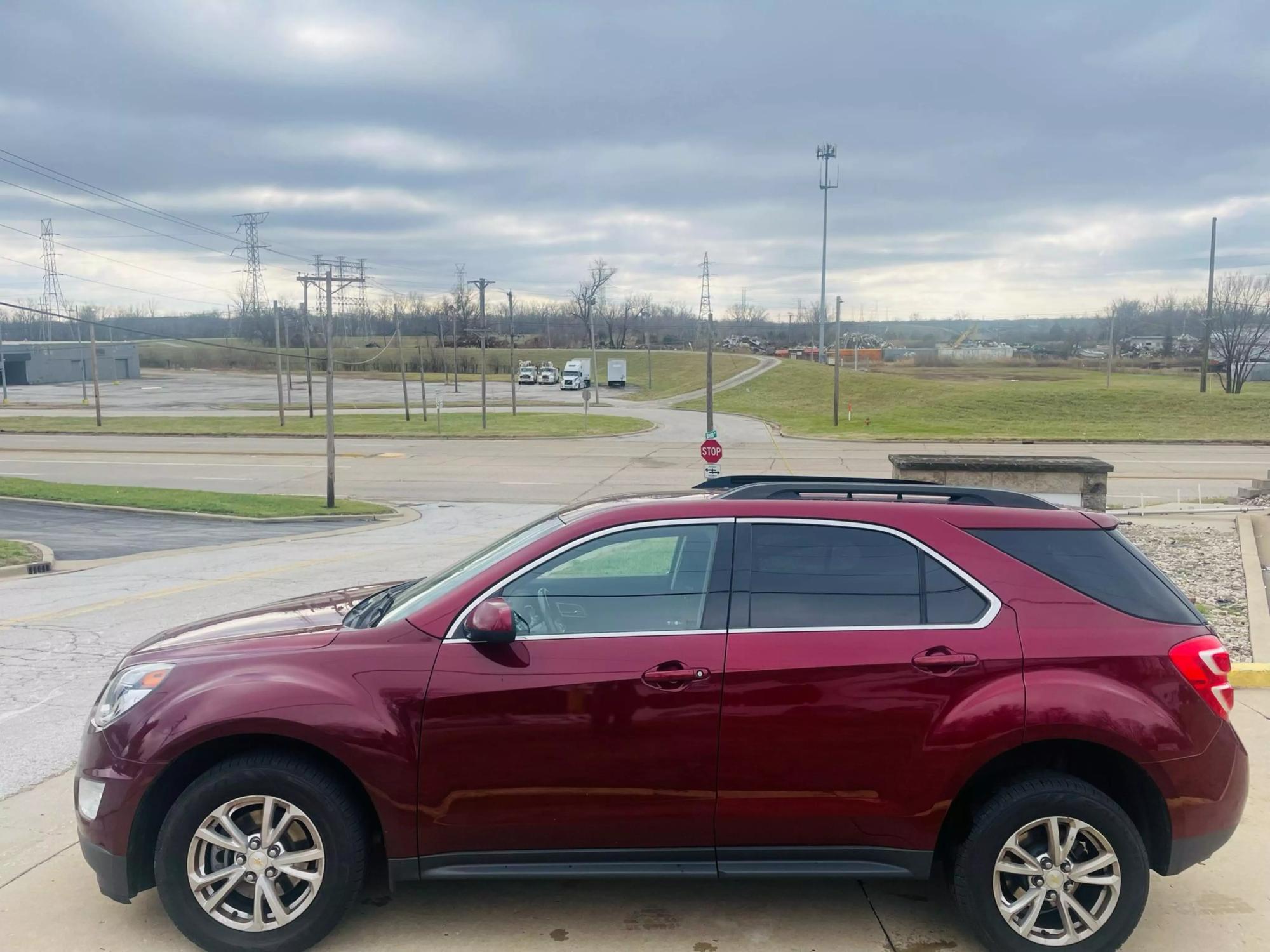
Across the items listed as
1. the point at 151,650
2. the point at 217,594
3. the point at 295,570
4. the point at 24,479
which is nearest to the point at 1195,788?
the point at 151,650

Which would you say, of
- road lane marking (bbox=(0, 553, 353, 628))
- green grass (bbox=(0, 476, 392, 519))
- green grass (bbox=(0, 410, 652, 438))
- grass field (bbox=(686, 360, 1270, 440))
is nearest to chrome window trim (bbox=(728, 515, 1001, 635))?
road lane marking (bbox=(0, 553, 353, 628))

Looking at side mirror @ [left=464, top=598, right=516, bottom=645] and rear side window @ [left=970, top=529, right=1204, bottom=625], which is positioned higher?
rear side window @ [left=970, top=529, right=1204, bottom=625]

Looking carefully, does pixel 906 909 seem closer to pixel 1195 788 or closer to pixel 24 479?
pixel 1195 788

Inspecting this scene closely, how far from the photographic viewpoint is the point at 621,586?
13.0 feet

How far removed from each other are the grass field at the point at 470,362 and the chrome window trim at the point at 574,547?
77819mm

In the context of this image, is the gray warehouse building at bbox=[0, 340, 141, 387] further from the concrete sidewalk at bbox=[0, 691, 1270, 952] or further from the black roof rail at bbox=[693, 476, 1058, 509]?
the black roof rail at bbox=[693, 476, 1058, 509]

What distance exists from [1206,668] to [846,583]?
1374 mm

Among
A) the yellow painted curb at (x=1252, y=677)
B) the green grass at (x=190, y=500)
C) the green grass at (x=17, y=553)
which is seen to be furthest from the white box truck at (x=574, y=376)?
the yellow painted curb at (x=1252, y=677)

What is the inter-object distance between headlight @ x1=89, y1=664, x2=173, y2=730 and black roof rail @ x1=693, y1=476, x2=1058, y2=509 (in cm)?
233

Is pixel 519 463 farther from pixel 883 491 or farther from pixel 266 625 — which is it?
pixel 883 491

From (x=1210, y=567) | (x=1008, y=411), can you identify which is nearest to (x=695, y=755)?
(x=1210, y=567)

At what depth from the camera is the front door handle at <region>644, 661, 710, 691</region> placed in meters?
3.55

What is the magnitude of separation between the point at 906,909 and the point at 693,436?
135 feet

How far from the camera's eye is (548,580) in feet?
12.6
